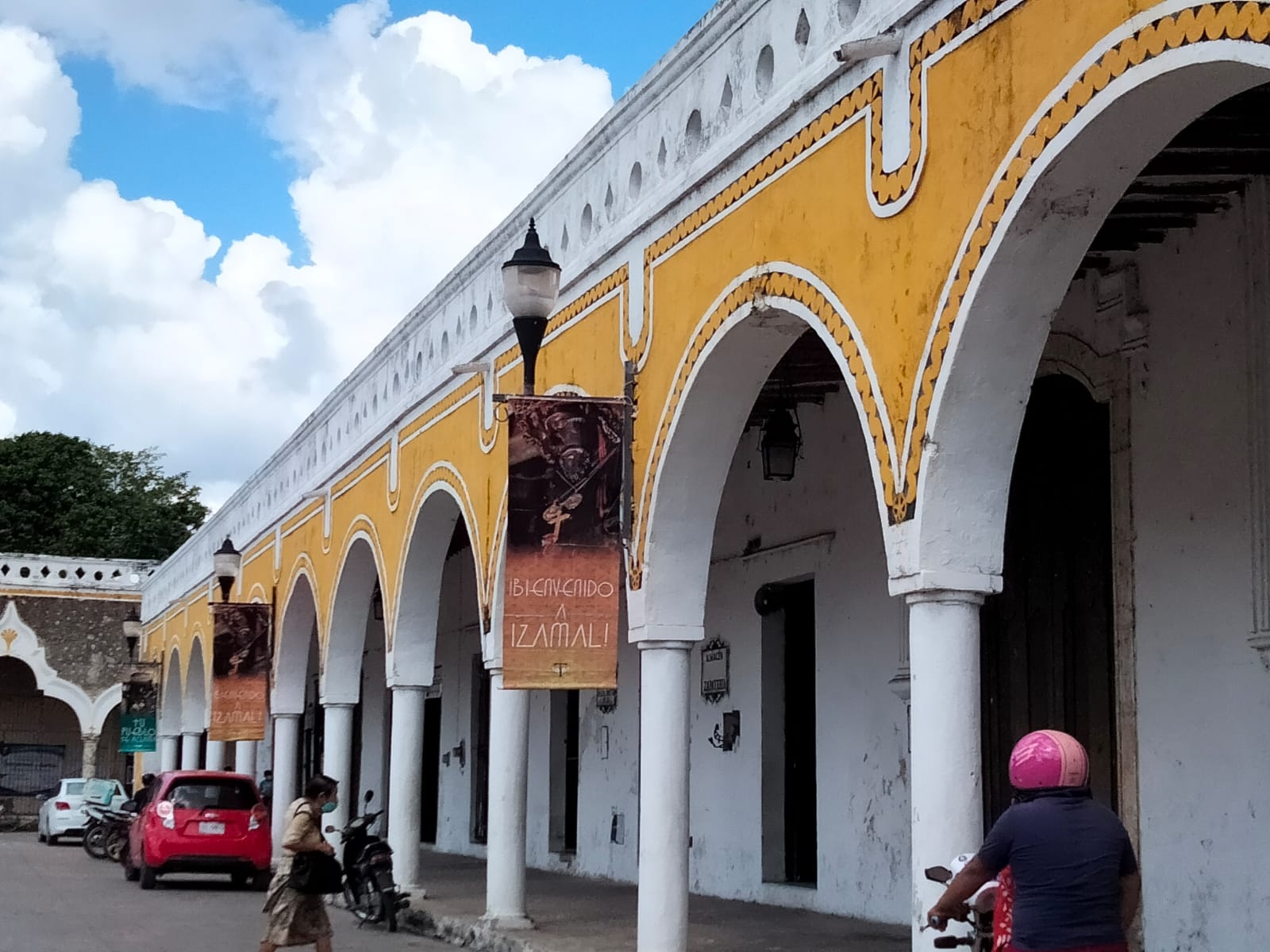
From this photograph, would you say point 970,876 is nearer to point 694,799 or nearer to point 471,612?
point 694,799

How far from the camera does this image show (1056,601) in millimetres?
9656

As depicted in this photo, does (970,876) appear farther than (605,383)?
No

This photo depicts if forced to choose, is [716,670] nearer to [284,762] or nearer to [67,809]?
[284,762]

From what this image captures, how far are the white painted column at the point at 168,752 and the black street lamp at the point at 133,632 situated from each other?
4062 mm

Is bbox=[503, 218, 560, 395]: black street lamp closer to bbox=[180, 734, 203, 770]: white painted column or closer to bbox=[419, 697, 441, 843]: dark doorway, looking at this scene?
bbox=[419, 697, 441, 843]: dark doorway

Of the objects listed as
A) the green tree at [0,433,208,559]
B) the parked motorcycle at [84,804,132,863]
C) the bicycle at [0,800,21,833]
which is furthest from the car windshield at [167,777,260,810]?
the green tree at [0,433,208,559]

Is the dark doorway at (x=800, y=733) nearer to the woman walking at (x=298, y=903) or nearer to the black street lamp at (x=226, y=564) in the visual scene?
the woman walking at (x=298, y=903)

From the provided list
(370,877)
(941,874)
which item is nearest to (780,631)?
(370,877)

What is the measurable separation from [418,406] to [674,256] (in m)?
5.81

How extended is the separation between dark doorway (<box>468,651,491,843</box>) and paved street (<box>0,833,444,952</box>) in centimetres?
339

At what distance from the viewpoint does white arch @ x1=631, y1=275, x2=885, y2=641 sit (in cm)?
870

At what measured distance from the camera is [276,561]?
2147 cm

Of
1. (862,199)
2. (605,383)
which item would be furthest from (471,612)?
(862,199)

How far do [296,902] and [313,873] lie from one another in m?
0.19
